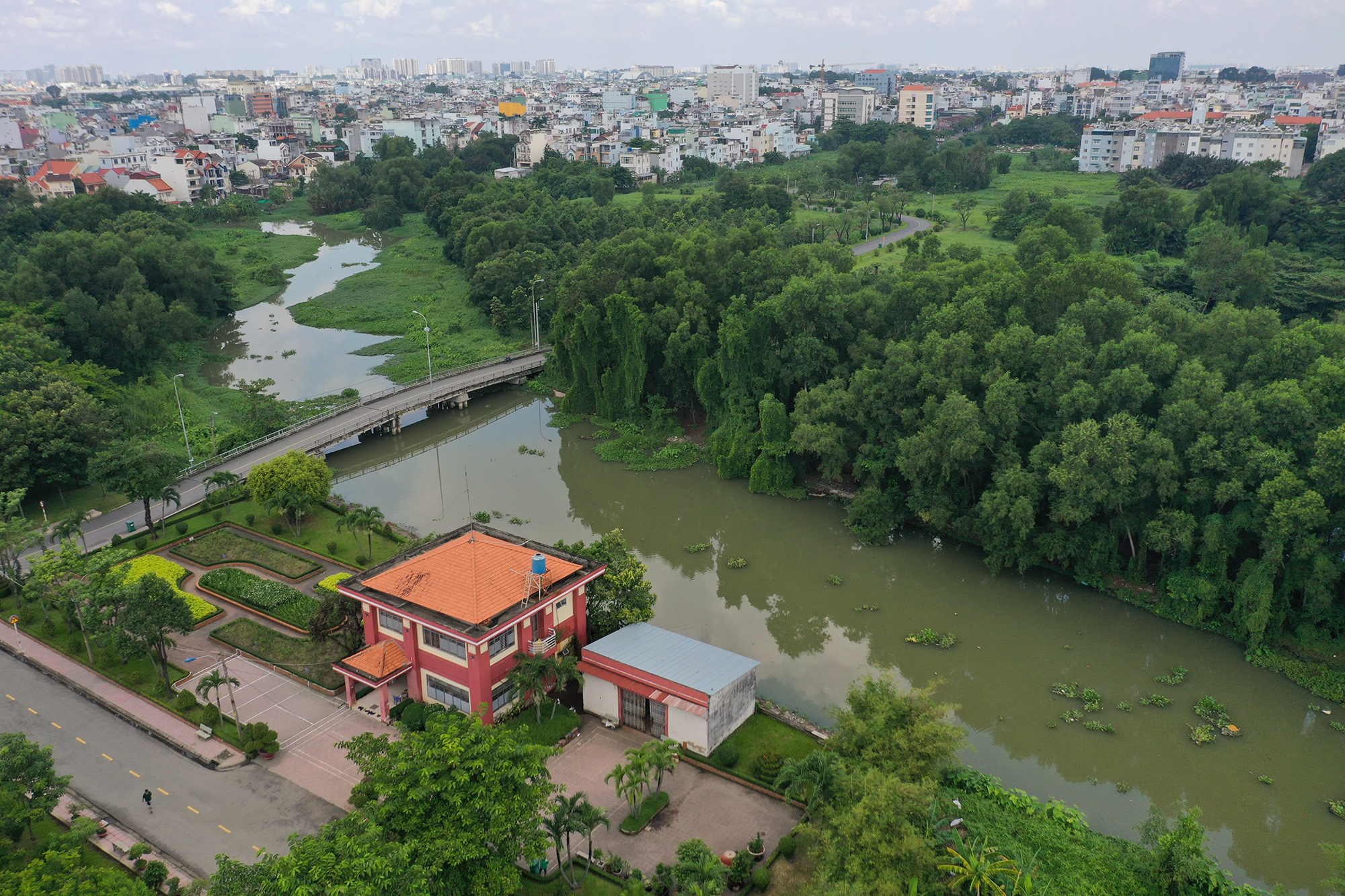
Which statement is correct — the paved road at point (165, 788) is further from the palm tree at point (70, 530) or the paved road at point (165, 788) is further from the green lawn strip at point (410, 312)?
the green lawn strip at point (410, 312)

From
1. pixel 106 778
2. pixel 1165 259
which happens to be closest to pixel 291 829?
pixel 106 778

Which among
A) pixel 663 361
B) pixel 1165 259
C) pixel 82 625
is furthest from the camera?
pixel 1165 259

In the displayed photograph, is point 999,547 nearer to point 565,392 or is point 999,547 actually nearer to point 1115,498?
point 1115,498

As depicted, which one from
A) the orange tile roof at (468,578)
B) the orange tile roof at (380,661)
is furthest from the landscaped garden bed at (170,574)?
the orange tile roof at (468,578)

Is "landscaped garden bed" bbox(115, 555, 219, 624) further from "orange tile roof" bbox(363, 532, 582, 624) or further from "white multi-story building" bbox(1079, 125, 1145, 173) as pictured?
"white multi-story building" bbox(1079, 125, 1145, 173)

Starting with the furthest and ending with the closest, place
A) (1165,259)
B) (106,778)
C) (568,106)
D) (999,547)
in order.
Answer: (568,106) → (1165,259) → (999,547) → (106,778)
